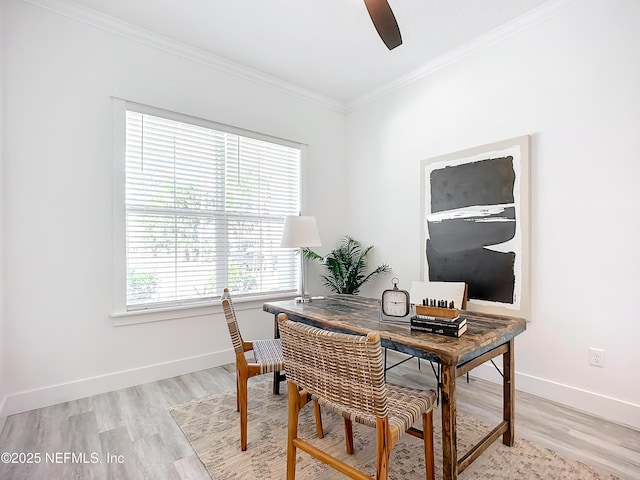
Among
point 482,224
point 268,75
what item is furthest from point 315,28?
point 482,224

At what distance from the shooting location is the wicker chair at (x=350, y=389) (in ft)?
3.92

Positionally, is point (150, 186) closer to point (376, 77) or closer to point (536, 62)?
point (376, 77)

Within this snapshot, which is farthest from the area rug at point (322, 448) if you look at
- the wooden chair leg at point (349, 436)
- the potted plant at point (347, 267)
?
the potted plant at point (347, 267)

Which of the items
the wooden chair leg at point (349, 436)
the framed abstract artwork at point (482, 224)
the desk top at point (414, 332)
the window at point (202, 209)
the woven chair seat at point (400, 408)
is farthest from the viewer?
the window at point (202, 209)

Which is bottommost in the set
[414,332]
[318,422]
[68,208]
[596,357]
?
[318,422]

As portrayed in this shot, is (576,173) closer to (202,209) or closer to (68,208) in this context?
(202,209)

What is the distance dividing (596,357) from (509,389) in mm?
988

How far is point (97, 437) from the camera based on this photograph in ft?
6.72

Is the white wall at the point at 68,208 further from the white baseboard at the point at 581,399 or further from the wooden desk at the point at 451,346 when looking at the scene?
the white baseboard at the point at 581,399

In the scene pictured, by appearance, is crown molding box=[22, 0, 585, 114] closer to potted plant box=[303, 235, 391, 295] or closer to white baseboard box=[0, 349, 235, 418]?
potted plant box=[303, 235, 391, 295]

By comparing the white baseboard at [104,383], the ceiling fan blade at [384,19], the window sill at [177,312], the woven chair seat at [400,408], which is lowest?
the white baseboard at [104,383]

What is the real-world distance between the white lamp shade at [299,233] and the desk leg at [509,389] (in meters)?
1.46

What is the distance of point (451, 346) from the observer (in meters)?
1.46

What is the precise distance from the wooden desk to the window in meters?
1.28
